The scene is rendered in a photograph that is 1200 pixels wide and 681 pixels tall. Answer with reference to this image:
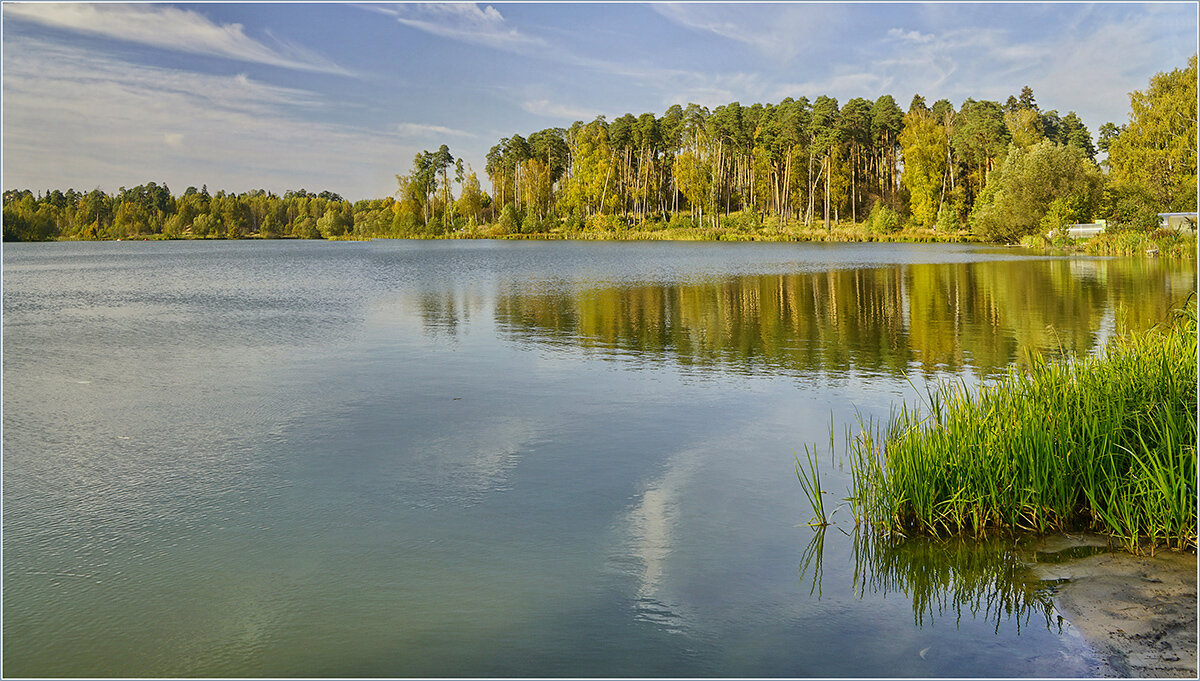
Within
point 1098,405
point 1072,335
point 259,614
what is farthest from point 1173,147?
point 259,614

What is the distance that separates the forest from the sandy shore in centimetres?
4994

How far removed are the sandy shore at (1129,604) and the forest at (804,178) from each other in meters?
49.9

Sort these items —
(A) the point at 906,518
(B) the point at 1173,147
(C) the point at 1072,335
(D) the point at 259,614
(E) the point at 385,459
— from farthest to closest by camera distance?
(B) the point at 1173,147 < (C) the point at 1072,335 < (E) the point at 385,459 < (A) the point at 906,518 < (D) the point at 259,614

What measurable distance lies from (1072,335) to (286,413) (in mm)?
14180

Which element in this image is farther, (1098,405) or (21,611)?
(1098,405)

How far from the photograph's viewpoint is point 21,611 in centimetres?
609

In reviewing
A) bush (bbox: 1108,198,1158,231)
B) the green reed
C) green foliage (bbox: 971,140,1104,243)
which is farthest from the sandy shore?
green foliage (bbox: 971,140,1104,243)

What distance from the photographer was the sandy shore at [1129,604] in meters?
5.09

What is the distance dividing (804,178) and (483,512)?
99.9m

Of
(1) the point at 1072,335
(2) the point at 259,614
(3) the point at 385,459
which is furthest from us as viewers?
(1) the point at 1072,335

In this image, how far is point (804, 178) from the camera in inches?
4045

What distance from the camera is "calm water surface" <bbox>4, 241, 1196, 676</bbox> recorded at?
5.53 metres

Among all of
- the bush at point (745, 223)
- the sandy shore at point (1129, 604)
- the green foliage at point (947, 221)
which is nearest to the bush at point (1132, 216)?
the green foliage at point (947, 221)

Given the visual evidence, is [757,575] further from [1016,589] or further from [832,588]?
[1016,589]
